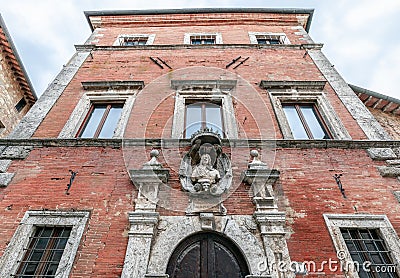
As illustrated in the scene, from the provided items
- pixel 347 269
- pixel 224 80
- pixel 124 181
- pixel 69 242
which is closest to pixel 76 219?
pixel 69 242

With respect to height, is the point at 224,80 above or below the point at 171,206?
above

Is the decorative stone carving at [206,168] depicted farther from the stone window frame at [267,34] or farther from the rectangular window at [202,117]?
the stone window frame at [267,34]

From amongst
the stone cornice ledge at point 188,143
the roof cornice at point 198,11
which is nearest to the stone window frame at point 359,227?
the stone cornice ledge at point 188,143

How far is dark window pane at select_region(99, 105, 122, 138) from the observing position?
265 inches

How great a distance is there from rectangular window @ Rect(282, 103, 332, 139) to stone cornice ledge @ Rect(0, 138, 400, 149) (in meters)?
0.56

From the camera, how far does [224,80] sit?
788cm

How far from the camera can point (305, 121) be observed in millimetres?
7000

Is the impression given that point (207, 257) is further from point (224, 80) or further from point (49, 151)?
point (224, 80)

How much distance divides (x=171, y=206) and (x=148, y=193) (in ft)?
1.66

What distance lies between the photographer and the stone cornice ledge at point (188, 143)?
600 cm

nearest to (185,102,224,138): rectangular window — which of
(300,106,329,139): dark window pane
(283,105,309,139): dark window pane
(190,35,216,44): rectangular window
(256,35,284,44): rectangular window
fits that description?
(283,105,309,139): dark window pane

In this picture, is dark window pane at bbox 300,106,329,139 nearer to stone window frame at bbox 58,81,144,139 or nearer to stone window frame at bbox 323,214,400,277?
stone window frame at bbox 323,214,400,277

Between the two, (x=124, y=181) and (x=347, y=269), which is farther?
(x=124, y=181)

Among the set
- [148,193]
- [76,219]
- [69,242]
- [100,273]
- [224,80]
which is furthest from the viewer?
[224,80]
